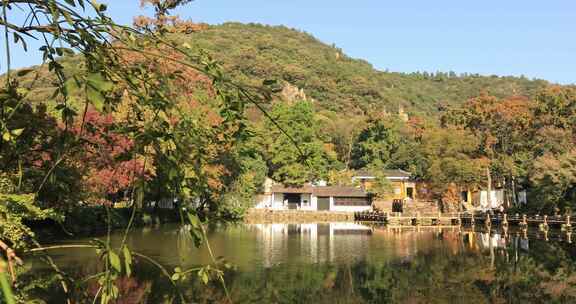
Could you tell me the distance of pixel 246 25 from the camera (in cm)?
13088

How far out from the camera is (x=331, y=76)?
316 feet

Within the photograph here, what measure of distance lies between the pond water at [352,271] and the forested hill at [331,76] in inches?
2041

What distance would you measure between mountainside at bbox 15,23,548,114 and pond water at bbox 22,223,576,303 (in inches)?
2041

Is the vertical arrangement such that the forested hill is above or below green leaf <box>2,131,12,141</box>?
above

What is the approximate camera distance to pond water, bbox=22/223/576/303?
13.7 meters

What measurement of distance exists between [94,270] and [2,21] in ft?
48.7

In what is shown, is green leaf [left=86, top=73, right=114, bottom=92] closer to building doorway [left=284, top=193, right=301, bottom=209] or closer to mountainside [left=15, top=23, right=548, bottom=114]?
building doorway [left=284, top=193, right=301, bottom=209]

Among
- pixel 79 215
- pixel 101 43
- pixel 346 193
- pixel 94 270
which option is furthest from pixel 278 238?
pixel 101 43

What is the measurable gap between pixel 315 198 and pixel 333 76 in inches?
Answer: 1934

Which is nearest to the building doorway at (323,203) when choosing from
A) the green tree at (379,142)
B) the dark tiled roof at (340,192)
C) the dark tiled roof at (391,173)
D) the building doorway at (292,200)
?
the dark tiled roof at (340,192)

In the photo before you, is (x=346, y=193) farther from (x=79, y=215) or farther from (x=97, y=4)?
(x=97, y=4)

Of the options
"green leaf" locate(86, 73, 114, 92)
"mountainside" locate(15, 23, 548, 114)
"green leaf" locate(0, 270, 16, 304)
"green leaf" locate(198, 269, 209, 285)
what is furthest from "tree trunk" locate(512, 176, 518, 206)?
"green leaf" locate(0, 270, 16, 304)

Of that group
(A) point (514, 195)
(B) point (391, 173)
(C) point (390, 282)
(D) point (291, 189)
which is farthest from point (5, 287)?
(B) point (391, 173)

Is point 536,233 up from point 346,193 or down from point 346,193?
down
